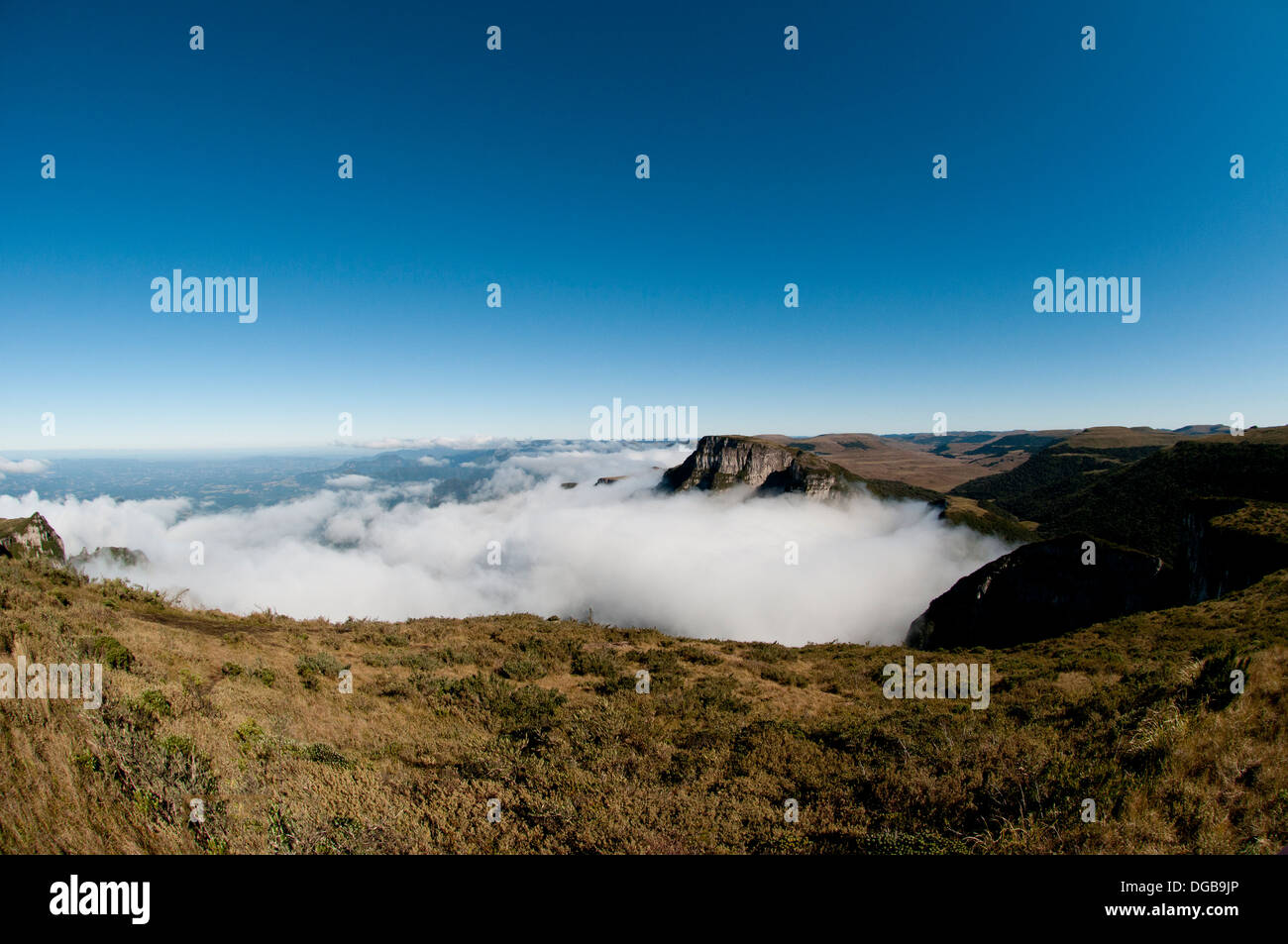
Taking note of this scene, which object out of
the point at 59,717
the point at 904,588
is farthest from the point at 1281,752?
the point at 904,588

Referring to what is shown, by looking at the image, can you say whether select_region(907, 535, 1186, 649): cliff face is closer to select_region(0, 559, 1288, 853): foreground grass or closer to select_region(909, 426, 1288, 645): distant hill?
select_region(909, 426, 1288, 645): distant hill

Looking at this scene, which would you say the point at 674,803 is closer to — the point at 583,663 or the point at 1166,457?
the point at 583,663

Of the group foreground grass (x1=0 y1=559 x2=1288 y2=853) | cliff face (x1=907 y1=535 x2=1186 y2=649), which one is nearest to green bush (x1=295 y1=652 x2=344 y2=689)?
foreground grass (x1=0 y1=559 x2=1288 y2=853)

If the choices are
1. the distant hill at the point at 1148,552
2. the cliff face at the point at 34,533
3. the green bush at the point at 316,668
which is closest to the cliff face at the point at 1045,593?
the distant hill at the point at 1148,552

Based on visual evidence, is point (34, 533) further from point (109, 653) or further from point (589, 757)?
point (589, 757)

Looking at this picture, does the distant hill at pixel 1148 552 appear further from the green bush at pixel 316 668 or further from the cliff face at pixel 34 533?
the cliff face at pixel 34 533

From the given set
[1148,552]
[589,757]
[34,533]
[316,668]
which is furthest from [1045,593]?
[34,533]
